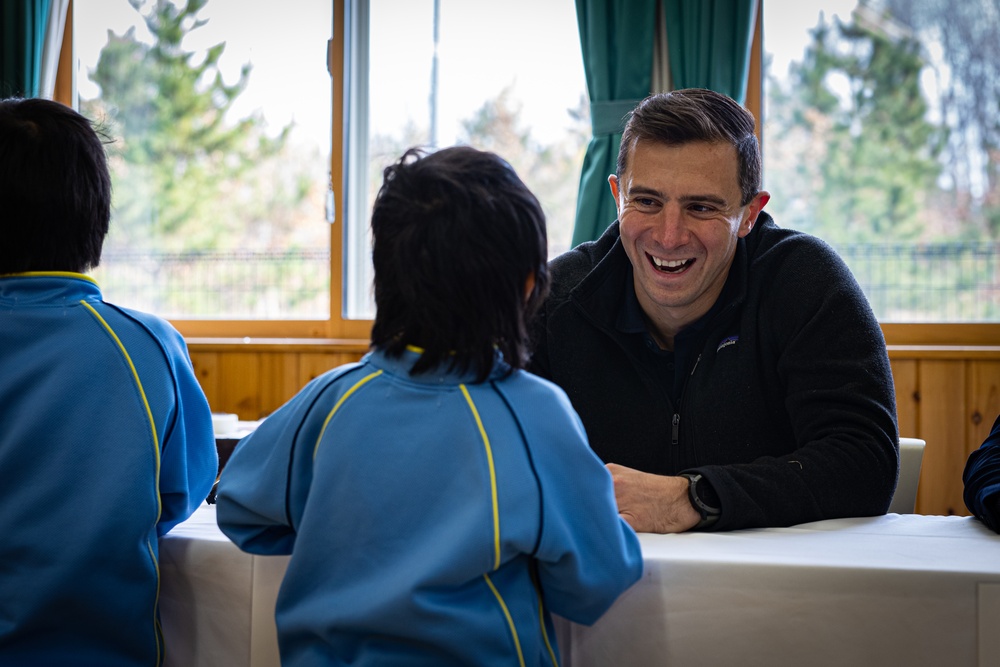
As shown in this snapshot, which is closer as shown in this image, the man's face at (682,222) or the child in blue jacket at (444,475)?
the child in blue jacket at (444,475)

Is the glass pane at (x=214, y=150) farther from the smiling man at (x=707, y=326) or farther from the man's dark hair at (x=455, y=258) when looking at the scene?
the man's dark hair at (x=455, y=258)

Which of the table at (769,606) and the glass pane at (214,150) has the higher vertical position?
the glass pane at (214,150)

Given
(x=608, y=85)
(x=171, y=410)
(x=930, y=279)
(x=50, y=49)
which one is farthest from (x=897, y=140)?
(x=50, y=49)

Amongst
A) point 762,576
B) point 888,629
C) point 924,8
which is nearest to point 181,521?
point 762,576

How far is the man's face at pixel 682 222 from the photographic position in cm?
154

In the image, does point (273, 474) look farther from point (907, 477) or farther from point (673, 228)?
point (907, 477)

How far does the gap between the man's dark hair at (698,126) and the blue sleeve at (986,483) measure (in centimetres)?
58

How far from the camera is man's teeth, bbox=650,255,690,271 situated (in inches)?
62.2

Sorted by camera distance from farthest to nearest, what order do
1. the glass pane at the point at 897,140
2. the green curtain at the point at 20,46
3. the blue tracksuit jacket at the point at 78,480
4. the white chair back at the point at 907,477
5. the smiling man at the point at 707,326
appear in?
the green curtain at the point at 20,46, the glass pane at the point at 897,140, the white chair back at the point at 907,477, the smiling man at the point at 707,326, the blue tracksuit jacket at the point at 78,480

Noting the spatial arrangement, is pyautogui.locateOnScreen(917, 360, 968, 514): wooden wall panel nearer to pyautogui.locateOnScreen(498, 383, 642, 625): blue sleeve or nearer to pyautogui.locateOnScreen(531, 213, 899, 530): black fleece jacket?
pyautogui.locateOnScreen(531, 213, 899, 530): black fleece jacket

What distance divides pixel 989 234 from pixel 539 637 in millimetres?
2816

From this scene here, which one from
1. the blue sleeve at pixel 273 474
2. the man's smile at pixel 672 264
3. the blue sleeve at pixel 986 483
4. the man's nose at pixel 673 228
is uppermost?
the man's nose at pixel 673 228

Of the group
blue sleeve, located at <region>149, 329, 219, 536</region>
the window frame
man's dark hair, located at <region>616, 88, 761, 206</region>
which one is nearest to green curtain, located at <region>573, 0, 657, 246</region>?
the window frame

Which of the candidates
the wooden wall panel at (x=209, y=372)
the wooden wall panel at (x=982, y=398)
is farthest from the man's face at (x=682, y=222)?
the wooden wall panel at (x=209, y=372)
